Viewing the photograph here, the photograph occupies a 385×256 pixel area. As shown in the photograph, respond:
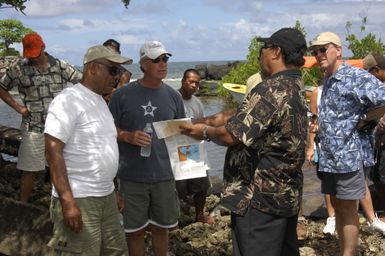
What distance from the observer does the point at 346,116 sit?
4.71 m

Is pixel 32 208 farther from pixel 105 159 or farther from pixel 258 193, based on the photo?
pixel 258 193

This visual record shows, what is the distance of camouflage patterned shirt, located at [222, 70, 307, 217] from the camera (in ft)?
11.6

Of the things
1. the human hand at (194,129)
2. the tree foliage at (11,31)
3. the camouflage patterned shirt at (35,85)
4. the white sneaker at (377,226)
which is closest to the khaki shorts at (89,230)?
the human hand at (194,129)

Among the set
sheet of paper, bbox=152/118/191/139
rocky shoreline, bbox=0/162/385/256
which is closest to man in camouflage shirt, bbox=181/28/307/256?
sheet of paper, bbox=152/118/191/139

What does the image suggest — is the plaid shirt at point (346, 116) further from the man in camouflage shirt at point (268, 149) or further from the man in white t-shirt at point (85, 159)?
the man in white t-shirt at point (85, 159)

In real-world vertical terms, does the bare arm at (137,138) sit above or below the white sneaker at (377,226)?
above

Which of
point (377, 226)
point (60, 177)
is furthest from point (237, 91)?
point (60, 177)

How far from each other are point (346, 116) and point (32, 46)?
3547 millimetres

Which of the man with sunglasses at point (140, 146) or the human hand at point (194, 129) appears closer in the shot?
the human hand at point (194, 129)

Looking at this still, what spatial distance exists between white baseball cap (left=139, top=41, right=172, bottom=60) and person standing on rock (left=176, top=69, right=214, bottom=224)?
160 cm

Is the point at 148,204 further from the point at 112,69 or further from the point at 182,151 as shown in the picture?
the point at 112,69

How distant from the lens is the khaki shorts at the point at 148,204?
185 inches

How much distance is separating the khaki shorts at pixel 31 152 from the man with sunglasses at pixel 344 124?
130 inches

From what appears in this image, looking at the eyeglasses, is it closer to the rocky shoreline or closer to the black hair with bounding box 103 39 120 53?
the rocky shoreline
